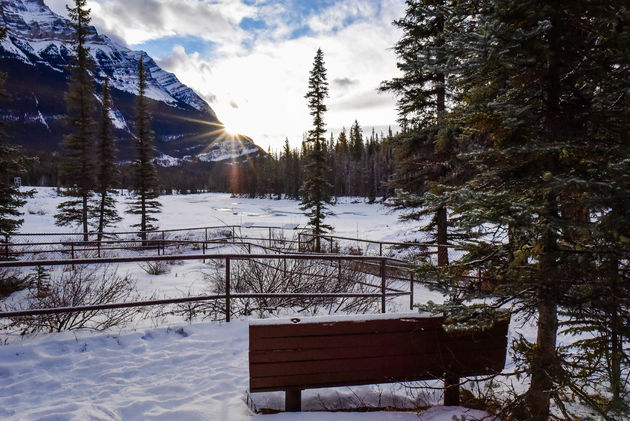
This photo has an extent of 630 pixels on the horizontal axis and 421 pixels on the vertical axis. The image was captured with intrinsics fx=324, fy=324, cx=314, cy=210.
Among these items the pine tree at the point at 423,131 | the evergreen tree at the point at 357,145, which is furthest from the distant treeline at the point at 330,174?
the pine tree at the point at 423,131

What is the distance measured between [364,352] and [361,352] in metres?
0.03

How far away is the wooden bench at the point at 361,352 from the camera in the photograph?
2873mm

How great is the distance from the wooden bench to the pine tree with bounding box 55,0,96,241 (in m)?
25.7

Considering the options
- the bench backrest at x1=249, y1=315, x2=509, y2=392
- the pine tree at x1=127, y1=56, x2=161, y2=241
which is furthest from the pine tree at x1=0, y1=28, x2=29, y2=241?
the bench backrest at x1=249, y1=315, x2=509, y2=392

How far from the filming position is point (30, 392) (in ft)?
11.3

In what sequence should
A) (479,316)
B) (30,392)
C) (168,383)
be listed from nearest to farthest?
(479,316) < (30,392) < (168,383)

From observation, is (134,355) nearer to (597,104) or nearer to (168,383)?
(168,383)

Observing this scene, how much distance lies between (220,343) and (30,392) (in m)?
2.14

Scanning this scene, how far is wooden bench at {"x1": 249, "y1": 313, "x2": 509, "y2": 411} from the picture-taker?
2.87 m

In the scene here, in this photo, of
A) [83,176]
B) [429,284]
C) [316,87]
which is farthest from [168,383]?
[83,176]

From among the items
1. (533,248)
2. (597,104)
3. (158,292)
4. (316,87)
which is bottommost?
(158,292)

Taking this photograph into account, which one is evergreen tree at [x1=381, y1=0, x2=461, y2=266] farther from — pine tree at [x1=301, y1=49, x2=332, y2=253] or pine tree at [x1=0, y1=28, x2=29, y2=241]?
pine tree at [x1=0, y1=28, x2=29, y2=241]

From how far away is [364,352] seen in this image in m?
3.00

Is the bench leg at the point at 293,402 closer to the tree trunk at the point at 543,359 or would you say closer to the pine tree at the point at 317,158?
the tree trunk at the point at 543,359
